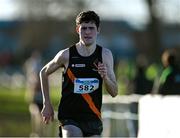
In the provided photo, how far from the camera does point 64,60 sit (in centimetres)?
940

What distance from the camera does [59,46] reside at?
83.3m

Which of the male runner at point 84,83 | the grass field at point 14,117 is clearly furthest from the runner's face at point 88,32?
the grass field at point 14,117

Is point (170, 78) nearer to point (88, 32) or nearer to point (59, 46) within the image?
point (88, 32)

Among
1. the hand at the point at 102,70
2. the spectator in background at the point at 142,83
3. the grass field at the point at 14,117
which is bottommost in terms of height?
the grass field at the point at 14,117

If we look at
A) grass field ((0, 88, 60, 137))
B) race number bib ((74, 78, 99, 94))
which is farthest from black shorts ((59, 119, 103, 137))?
grass field ((0, 88, 60, 137))

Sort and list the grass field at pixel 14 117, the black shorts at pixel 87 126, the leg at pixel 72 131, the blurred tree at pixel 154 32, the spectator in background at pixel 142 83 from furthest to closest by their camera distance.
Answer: the blurred tree at pixel 154 32 < the spectator in background at pixel 142 83 < the grass field at pixel 14 117 < the black shorts at pixel 87 126 < the leg at pixel 72 131

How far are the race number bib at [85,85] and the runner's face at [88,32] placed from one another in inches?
14.4

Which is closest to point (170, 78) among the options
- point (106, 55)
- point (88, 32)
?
point (106, 55)

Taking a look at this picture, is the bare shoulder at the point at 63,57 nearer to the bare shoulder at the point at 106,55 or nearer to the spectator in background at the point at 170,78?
the bare shoulder at the point at 106,55

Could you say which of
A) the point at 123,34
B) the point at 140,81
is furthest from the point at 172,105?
the point at 123,34

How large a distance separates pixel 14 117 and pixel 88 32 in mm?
19931

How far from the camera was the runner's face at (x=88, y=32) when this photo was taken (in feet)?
30.2

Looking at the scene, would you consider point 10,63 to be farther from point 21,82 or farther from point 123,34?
point 21,82

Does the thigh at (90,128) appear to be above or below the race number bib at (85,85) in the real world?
below
